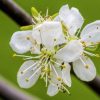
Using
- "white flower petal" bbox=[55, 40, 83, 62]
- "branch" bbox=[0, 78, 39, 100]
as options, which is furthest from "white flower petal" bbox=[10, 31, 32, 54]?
"branch" bbox=[0, 78, 39, 100]

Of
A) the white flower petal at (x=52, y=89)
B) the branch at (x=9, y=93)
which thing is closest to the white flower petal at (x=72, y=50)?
the white flower petal at (x=52, y=89)

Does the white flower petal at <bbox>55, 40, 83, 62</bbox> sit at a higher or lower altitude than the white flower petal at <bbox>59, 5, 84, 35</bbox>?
lower

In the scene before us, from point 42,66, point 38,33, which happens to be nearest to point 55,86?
point 42,66

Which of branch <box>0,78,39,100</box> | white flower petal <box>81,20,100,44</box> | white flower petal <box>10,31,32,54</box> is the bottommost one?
branch <box>0,78,39,100</box>

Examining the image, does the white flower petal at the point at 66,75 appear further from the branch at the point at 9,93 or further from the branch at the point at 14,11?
the branch at the point at 9,93

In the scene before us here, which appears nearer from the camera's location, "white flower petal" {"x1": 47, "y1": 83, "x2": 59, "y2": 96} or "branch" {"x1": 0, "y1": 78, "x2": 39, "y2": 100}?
"white flower petal" {"x1": 47, "y1": 83, "x2": 59, "y2": 96}

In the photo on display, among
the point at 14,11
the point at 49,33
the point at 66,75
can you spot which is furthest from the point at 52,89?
the point at 14,11

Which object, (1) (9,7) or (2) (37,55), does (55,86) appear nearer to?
(2) (37,55)

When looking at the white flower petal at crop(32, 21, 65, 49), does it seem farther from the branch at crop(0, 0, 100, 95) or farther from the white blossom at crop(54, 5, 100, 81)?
the branch at crop(0, 0, 100, 95)
